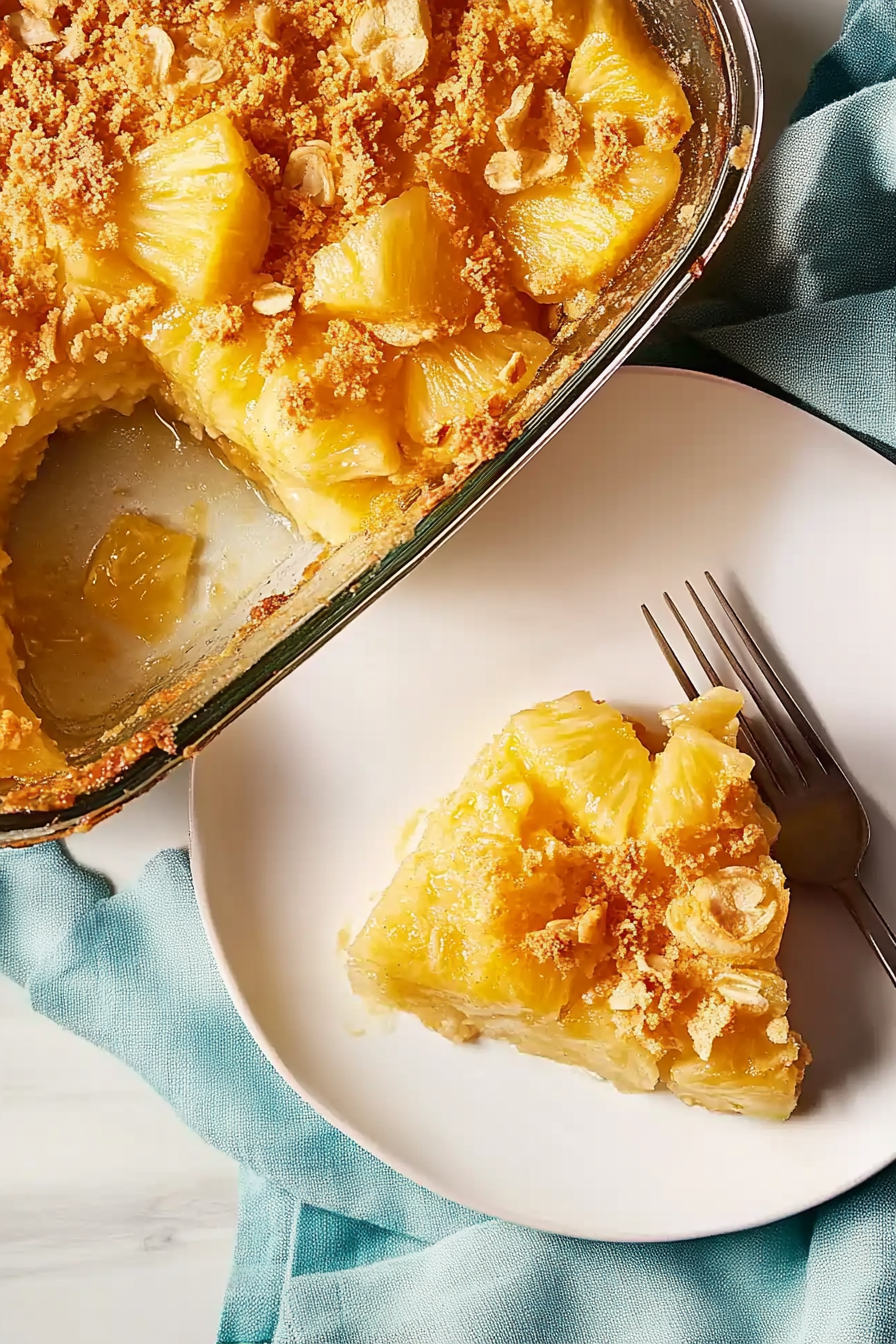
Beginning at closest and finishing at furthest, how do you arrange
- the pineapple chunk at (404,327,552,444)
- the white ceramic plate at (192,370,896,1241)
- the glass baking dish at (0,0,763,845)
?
the glass baking dish at (0,0,763,845) < the pineapple chunk at (404,327,552,444) < the white ceramic plate at (192,370,896,1241)

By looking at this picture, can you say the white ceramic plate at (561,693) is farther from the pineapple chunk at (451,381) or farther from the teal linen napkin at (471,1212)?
the pineapple chunk at (451,381)

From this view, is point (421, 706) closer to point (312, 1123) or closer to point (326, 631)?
point (326, 631)

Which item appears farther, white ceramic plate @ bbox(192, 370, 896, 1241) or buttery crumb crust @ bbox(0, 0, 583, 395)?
white ceramic plate @ bbox(192, 370, 896, 1241)

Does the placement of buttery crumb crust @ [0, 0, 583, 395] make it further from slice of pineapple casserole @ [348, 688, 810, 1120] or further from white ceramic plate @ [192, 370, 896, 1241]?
slice of pineapple casserole @ [348, 688, 810, 1120]

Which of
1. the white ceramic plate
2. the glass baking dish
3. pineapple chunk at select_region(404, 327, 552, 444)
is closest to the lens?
the glass baking dish

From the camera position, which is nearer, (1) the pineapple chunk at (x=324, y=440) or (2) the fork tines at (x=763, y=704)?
(1) the pineapple chunk at (x=324, y=440)

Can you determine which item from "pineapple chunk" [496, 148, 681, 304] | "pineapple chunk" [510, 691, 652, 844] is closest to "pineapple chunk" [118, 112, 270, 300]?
"pineapple chunk" [496, 148, 681, 304]

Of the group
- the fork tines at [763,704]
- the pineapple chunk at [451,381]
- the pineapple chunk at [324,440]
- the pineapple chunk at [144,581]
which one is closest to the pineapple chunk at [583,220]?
the pineapple chunk at [451,381]

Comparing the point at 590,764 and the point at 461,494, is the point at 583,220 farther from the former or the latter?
the point at 590,764
